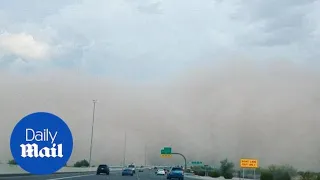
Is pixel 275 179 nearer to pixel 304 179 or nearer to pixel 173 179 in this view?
pixel 304 179

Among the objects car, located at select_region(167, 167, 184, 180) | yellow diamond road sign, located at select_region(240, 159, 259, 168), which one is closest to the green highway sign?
car, located at select_region(167, 167, 184, 180)

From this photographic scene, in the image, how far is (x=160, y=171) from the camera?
332 ft

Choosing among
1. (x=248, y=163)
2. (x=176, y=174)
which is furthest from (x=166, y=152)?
(x=248, y=163)

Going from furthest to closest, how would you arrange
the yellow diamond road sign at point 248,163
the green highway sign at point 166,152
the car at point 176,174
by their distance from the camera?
the green highway sign at point 166,152 → the car at point 176,174 → the yellow diamond road sign at point 248,163

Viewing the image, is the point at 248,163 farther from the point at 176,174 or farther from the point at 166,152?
the point at 166,152

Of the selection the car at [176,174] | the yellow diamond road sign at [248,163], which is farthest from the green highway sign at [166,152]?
the yellow diamond road sign at [248,163]

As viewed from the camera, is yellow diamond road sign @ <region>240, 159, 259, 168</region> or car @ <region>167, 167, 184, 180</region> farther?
car @ <region>167, 167, 184, 180</region>

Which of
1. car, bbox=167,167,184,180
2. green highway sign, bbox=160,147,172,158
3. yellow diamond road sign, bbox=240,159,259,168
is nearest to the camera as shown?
yellow diamond road sign, bbox=240,159,259,168

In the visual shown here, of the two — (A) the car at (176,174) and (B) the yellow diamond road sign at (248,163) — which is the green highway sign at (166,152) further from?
(B) the yellow diamond road sign at (248,163)

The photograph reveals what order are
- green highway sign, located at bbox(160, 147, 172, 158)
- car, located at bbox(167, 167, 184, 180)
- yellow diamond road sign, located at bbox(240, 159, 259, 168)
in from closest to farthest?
yellow diamond road sign, located at bbox(240, 159, 259, 168)
car, located at bbox(167, 167, 184, 180)
green highway sign, located at bbox(160, 147, 172, 158)

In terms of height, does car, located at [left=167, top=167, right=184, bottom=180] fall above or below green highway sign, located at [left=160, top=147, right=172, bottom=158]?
below

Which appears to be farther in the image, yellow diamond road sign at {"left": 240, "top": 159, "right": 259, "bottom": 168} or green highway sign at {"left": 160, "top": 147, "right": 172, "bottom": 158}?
green highway sign at {"left": 160, "top": 147, "right": 172, "bottom": 158}

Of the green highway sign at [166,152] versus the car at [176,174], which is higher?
the green highway sign at [166,152]

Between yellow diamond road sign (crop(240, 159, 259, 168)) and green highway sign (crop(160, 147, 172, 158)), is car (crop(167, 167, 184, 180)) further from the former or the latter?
green highway sign (crop(160, 147, 172, 158))
